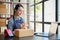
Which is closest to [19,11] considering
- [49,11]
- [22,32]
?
[22,32]

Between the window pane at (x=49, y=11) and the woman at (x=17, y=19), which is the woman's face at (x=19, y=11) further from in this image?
the window pane at (x=49, y=11)

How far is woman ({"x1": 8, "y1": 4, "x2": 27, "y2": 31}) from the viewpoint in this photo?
182 cm

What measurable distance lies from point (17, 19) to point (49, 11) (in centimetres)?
184

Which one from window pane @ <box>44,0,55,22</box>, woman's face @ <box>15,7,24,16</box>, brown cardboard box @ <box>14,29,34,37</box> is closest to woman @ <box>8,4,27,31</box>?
woman's face @ <box>15,7,24,16</box>

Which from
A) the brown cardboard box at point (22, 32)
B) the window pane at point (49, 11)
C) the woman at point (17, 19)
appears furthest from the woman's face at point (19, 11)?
the window pane at point (49, 11)

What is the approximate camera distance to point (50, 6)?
353 centimetres

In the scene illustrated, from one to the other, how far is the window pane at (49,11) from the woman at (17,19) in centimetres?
152

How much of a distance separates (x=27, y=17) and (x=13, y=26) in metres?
1.64

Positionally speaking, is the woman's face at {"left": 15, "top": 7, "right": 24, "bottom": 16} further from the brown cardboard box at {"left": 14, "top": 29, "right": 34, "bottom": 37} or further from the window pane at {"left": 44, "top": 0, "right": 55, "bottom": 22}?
the window pane at {"left": 44, "top": 0, "right": 55, "bottom": 22}

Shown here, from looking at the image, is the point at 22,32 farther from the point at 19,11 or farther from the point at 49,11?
the point at 49,11

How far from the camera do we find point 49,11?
361 cm

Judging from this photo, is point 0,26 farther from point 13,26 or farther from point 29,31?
point 29,31

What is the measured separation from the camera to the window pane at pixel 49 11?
3.28 metres

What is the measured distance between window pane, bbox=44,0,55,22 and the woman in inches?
60.0
